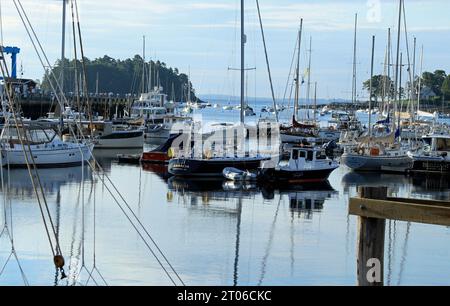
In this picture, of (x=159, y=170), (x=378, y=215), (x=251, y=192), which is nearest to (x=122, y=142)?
(x=159, y=170)

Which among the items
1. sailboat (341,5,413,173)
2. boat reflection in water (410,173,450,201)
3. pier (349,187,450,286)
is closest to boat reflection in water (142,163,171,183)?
sailboat (341,5,413,173)

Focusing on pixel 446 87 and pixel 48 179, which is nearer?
pixel 48 179

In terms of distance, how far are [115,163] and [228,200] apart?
18.5 metres

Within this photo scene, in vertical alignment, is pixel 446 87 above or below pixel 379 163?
above

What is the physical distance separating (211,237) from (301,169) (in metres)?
16.4

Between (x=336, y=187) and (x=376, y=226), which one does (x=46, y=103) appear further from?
(x=376, y=226)

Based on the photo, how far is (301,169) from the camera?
140 feet

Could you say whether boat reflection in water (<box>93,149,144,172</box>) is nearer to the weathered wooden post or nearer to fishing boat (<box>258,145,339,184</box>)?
fishing boat (<box>258,145,339,184</box>)

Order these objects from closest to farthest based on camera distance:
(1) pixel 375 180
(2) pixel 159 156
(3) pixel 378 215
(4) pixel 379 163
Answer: (3) pixel 378 215 → (1) pixel 375 180 → (4) pixel 379 163 → (2) pixel 159 156

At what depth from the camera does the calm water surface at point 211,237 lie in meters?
20.9

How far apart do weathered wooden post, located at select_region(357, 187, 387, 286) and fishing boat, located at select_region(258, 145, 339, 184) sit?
106 feet

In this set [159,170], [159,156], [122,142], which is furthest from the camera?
[122,142]

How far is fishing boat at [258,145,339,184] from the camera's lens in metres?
42.1

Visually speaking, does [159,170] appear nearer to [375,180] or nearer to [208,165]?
[208,165]
